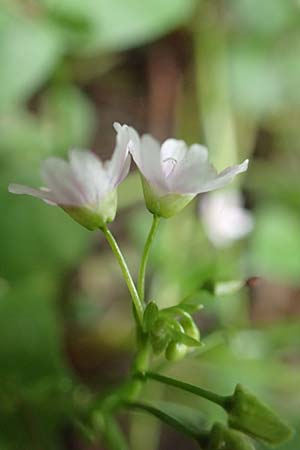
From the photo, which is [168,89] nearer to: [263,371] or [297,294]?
[297,294]

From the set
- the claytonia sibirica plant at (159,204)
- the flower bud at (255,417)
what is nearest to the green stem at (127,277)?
the claytonia sibirica plant at (159,204)

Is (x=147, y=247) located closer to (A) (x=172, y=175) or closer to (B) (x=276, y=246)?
(A) (x=172, y=175)

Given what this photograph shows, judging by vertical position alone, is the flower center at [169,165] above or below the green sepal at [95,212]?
above

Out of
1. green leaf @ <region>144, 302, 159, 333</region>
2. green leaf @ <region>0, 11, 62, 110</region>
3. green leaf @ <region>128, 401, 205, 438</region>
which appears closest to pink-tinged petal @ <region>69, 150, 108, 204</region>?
green leaf @ <region>144, 302, 159, 333</region>

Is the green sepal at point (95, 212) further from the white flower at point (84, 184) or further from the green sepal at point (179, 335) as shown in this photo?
the green sepal at point (179, 335)

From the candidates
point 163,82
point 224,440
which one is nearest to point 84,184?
point 224,440

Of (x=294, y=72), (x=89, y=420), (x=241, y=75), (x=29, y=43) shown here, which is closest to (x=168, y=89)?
(x=241, y=75)
